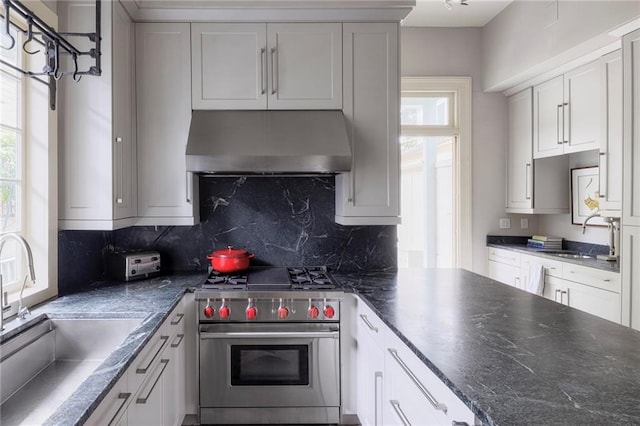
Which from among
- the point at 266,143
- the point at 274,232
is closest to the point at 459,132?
the point at 274,232

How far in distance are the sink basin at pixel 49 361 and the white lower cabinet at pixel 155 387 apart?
0.69 ft

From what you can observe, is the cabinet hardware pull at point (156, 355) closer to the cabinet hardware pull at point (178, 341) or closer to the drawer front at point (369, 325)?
the cabinet hardware pull at point (178, 341)

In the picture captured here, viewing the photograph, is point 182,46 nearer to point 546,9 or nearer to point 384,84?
point 384,84

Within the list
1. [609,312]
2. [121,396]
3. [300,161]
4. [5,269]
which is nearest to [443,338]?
[121,396]

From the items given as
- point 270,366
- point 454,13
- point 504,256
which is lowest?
point 270,366

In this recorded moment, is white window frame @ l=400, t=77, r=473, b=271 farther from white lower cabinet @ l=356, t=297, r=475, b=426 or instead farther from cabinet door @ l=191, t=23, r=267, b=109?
white lower cabinet @ l=356, t=297, r=475, b=426

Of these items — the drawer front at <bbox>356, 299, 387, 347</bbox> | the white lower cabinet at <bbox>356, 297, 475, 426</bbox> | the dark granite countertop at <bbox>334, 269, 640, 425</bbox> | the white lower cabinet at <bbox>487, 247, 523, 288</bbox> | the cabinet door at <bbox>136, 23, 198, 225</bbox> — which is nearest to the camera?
the dark granite countertop at <bbox>334, 269, 640, 425</bbox>

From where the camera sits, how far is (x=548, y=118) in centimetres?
377

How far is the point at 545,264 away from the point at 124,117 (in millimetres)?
3473

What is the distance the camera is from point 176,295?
2209 millimetres

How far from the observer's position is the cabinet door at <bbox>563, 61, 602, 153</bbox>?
325cm

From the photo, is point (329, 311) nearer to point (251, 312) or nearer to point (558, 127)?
point (251, 312)

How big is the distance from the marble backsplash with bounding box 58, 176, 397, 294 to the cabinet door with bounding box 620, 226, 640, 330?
4.85 feet

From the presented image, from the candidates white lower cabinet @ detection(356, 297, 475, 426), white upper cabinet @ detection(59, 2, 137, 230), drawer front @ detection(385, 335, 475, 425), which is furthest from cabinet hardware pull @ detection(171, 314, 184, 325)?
drawer front @ detection(385, 335, 475, 425)
